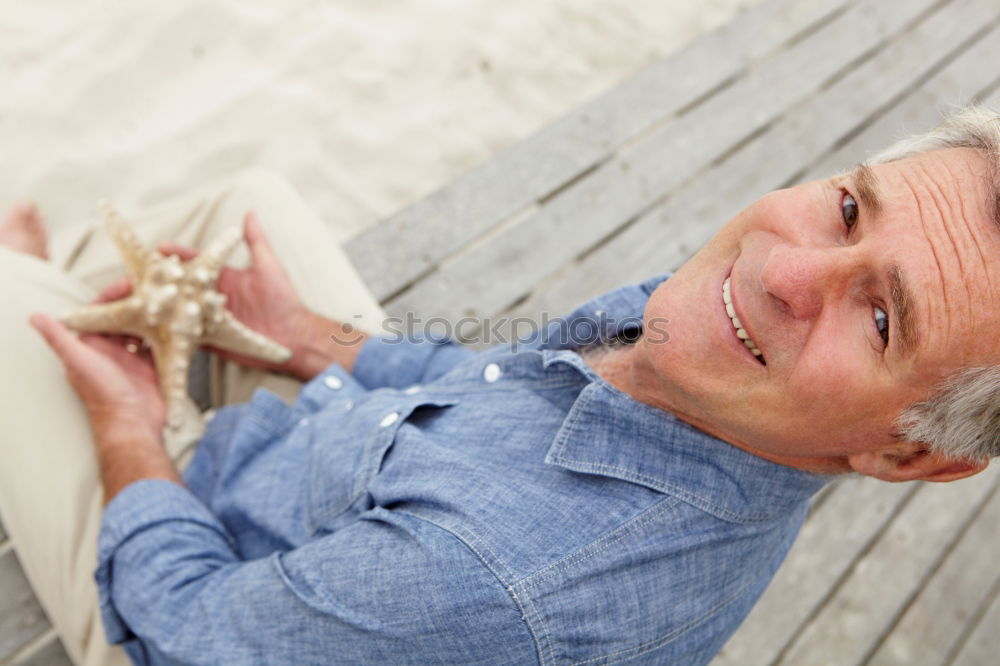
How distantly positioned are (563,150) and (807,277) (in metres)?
1.65

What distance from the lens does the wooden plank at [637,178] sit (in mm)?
2416

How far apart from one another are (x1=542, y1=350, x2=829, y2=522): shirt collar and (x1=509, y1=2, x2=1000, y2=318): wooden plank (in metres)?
1.11

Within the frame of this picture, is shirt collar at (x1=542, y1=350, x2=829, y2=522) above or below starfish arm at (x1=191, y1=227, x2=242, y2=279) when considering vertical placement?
below

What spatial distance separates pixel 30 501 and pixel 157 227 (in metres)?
0.83

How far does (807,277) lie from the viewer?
1.19 meters

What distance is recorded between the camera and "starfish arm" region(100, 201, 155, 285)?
1.78 meters

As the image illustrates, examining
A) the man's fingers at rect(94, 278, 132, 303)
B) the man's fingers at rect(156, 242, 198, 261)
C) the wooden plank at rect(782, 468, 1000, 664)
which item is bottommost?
the wooden plank at rect(782, 468, 1000, 664)

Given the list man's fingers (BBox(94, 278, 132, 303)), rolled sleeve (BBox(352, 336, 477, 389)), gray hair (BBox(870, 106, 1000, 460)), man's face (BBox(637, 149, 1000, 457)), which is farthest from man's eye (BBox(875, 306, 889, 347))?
man's fingers (BBox(94, 278, 132, 303))

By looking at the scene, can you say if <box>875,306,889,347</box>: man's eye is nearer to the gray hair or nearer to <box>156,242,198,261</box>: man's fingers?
the gray hair

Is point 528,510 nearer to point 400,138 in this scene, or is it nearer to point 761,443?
point 761,443

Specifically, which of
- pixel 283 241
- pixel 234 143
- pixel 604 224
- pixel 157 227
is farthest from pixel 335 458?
pixel 234 143

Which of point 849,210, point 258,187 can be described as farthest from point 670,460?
point 258,187

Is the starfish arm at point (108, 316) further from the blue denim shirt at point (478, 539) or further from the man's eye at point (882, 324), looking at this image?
the man's eye at point (882, 324)

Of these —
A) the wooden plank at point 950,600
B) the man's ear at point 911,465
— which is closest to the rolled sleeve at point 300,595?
the man's ear at point 911,465
